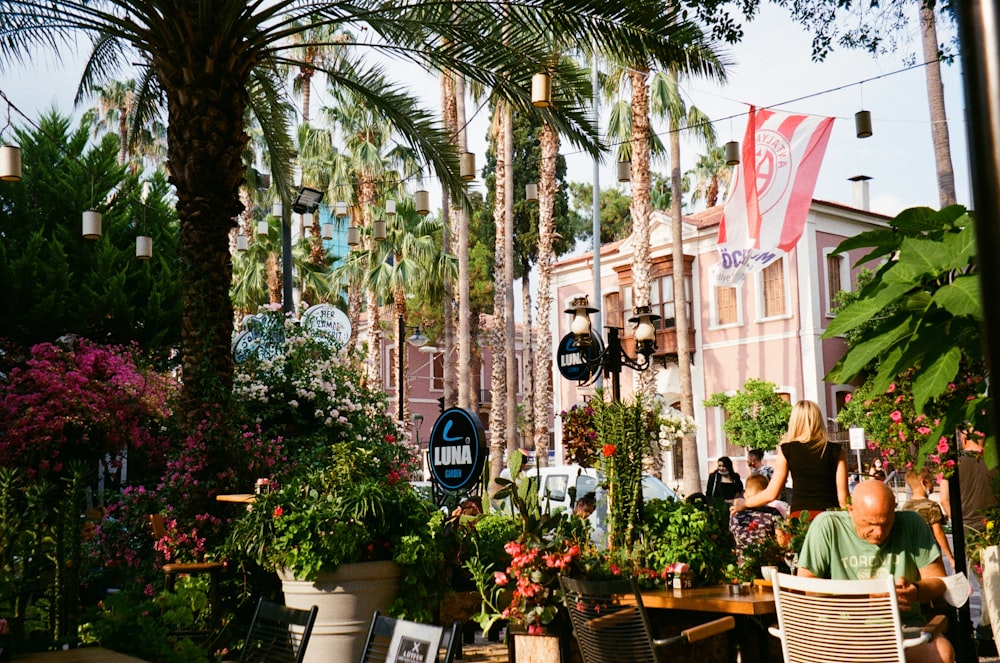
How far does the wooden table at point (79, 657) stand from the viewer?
460 centimetres

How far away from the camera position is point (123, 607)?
671 cm

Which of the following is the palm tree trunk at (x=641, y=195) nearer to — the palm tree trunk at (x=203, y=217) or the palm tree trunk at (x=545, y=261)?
the palm tree trunk at (x=545, y=261)

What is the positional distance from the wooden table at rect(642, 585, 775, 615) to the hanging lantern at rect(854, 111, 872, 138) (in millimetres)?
10679

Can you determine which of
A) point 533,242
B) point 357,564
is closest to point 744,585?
point 357,564

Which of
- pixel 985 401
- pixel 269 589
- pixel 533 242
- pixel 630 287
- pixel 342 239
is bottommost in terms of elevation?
pixel 269 589

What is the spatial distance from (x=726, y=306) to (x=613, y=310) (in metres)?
4.44

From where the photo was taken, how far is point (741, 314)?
31.0 m

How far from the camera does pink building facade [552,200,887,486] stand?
29203mm

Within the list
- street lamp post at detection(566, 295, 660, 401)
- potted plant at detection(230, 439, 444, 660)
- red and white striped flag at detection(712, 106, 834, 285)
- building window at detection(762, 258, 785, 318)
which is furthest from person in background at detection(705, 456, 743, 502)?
building window at detection(762, 258, 785, 318)

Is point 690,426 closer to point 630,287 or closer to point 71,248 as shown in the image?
point 71,248

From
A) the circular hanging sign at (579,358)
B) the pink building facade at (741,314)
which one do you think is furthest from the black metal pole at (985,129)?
the pink building facade at (741,314)

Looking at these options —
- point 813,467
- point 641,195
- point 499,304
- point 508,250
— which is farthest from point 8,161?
point 499,304

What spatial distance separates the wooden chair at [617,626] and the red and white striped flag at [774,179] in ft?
38.8

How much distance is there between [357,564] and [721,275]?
16305mm
